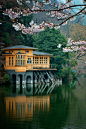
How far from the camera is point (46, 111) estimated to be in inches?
509

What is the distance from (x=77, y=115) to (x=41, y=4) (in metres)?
6.21

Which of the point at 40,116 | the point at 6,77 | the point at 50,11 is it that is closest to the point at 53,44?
the point at 6,77

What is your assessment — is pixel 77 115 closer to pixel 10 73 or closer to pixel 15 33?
pixel 10 73

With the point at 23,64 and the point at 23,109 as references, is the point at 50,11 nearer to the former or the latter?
the point at 23,109

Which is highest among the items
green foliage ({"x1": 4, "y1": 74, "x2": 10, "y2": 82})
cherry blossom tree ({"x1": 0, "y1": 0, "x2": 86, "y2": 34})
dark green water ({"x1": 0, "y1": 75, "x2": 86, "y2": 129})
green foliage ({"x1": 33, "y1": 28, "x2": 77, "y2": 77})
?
green foliage ({"x1": 33, "y1": 28, "x2": 77, "y2": 77})

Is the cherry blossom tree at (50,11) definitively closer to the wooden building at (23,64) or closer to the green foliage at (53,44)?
the wooden building at (23,64)

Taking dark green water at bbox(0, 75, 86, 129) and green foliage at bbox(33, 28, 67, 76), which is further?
green foliage at bbox(33, 28, 67, 76)

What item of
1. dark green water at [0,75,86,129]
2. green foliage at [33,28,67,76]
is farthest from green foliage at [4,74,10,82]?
dark green water at [0,75,86,129]

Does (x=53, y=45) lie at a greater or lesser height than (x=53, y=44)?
lesser

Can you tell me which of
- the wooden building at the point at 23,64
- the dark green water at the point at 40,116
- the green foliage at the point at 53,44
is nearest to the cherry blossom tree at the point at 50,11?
the dark green water at the point at 40,116

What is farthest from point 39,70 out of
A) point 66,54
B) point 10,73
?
point 66,54

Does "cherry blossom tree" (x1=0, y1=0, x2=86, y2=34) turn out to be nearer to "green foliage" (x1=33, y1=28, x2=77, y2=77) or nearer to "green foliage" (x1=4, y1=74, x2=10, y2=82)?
"green foliage" (x1=4, y1=74, x2=10, y2=82)

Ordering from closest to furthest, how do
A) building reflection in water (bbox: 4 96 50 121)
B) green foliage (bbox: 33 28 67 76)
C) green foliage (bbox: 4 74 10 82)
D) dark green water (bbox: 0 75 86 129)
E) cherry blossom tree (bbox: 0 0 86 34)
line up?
cherry blossom tree (bbox: 0 0 86 34), dark green water (bbox: 0 75 86 129), building reflection in water (bbox: 4 96 50 121), green foliage (bbox: 4 74 10 82), green foliage (bbox: 33 28 67 76)

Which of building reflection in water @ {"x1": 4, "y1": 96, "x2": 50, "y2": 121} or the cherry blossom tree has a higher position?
the cherry blossom tree
